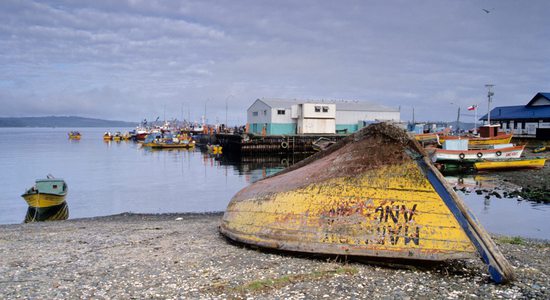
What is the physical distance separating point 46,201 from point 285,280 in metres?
16.1

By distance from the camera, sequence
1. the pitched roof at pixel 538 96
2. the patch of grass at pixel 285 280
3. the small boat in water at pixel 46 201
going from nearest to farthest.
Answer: the patch of grass at pixel 285 280
the small boat in water at pixel 46 201
the pitched roof at pixel 538 96

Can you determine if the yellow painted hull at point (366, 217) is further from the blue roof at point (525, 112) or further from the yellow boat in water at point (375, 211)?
the blue roof at point (525, 112)

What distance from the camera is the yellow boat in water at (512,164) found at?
30.5 m

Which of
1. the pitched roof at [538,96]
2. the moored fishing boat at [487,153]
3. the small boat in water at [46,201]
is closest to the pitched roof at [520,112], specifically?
the pitched roof at [538,96]

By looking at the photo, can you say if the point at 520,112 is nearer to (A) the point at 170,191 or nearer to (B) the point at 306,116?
(B) the point at 306,116

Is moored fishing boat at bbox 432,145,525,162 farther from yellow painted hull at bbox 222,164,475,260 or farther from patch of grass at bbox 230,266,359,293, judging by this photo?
patch of grass at bbox 230,266,359,293

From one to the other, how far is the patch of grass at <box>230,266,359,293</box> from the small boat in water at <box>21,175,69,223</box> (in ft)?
51.5

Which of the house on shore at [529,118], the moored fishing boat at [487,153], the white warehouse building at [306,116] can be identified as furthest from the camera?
the white warehouse building at [306,116]

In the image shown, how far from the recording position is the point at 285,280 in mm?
6133

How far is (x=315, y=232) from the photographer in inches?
268

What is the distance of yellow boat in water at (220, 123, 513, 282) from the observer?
6.11m

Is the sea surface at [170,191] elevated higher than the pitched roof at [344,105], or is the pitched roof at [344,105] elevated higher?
the pitched roof at [344,105]

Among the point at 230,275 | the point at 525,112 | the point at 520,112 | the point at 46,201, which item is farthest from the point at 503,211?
the point at 520,112

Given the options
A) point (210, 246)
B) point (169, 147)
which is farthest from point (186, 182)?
point (169, 147)
